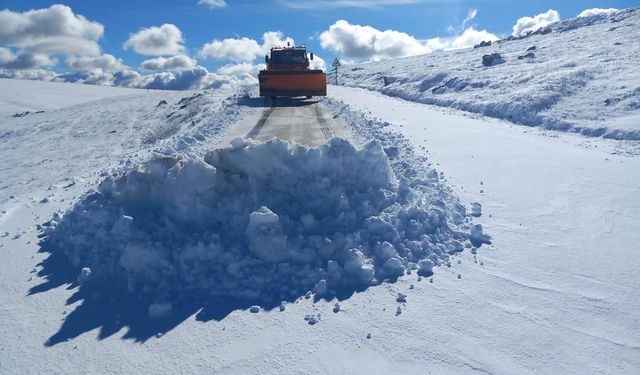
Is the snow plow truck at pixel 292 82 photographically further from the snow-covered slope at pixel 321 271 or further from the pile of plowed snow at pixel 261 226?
the pile of plowed snow at pixel 261 226

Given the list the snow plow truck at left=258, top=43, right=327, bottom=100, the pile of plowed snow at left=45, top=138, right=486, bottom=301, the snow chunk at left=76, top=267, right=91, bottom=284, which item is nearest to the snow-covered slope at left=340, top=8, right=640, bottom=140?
the snow plow truck at left=258, top=43, right=327, bottom=100

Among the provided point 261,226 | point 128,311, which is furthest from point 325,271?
point 128,311

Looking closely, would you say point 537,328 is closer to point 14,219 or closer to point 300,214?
point 300,214

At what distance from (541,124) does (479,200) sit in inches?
350

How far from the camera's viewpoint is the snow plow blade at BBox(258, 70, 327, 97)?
19.6 metres

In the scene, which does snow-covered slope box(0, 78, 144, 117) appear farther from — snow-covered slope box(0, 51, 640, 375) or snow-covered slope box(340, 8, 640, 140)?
snow-covered slope box(0, 51, 640, 375)

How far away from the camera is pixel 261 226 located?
5.26 meters

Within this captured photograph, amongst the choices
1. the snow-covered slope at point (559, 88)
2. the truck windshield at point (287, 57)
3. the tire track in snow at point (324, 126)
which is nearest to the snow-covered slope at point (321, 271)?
the tire track in snow at point (324, 126)

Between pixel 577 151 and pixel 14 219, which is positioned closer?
pixel 14 219

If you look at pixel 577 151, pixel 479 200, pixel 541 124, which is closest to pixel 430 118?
pixel 541 124

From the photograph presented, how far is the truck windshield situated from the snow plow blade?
2.82 metres

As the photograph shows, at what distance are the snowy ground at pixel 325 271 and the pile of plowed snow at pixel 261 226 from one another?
0.07ft

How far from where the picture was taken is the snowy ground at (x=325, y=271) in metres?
4.04

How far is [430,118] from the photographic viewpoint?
14891 mm
